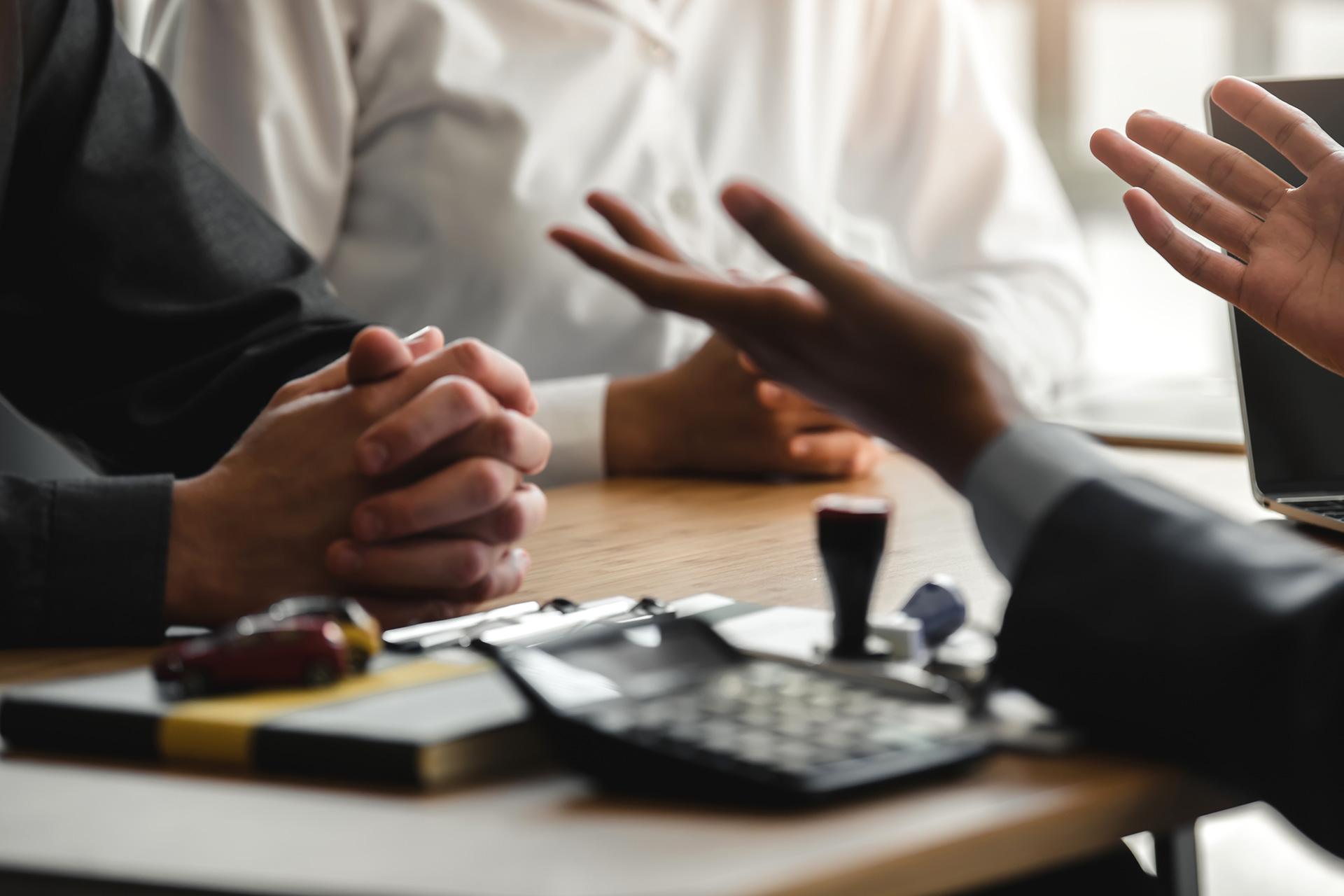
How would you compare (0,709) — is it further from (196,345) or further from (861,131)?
(861,131)

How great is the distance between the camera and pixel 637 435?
127 centimetres

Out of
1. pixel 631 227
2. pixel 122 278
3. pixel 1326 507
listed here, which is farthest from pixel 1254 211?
pixel 122 278

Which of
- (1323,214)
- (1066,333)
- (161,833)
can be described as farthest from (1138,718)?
(1066,333)

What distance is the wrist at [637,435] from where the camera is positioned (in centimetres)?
126

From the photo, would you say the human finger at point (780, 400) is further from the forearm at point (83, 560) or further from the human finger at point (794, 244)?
the human finger at point (794, 244)

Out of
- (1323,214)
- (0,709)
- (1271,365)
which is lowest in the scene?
(0,709)

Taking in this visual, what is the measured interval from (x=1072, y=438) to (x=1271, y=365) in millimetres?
529

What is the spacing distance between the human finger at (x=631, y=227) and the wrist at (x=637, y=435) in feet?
1.99

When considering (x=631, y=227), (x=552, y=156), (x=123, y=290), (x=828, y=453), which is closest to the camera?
(x=631, y=227)

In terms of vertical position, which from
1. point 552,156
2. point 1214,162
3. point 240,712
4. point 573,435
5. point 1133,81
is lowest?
point 573,435

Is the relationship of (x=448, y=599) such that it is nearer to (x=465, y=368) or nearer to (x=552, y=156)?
(x=465, y=368)

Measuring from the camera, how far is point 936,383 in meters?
0.52

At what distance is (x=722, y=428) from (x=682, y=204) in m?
0.53

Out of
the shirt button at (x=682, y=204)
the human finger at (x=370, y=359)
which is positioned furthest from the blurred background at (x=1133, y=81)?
the human finger at (x=370, y=359)
